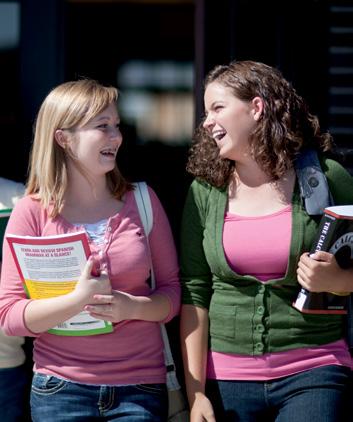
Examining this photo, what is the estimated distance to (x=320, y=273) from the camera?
2.83m

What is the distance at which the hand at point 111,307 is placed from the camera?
2.75 metres

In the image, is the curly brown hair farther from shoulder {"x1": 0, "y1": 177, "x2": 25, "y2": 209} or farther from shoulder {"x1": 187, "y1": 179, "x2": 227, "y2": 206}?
shoulder {"x1": 0, "y1": 177, "x2": 25, "y2": 209}

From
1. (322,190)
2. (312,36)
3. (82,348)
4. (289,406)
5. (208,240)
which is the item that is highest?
(312,36)

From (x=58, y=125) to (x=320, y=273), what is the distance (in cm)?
99

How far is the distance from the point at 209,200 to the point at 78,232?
1.83ft

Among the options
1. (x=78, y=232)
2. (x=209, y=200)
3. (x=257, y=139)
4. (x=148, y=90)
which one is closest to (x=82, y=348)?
(x=78, y=232)

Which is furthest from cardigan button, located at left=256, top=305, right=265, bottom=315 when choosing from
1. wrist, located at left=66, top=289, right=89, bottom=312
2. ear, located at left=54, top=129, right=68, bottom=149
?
ear, located at left=54, top=129, right=68, bottom=149

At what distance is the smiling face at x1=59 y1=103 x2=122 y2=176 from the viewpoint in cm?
289

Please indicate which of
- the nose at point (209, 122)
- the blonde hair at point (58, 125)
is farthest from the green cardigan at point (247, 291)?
the blonde hair at point (58, 125)

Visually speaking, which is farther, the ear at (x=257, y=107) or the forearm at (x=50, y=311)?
the ear at (x=257, y=107)

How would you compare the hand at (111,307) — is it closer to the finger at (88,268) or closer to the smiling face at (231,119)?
the finger at (88,268)

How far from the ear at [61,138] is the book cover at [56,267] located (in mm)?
359

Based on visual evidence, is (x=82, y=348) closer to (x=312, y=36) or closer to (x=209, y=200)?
(x=209, y=200)

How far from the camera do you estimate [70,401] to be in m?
2.79
